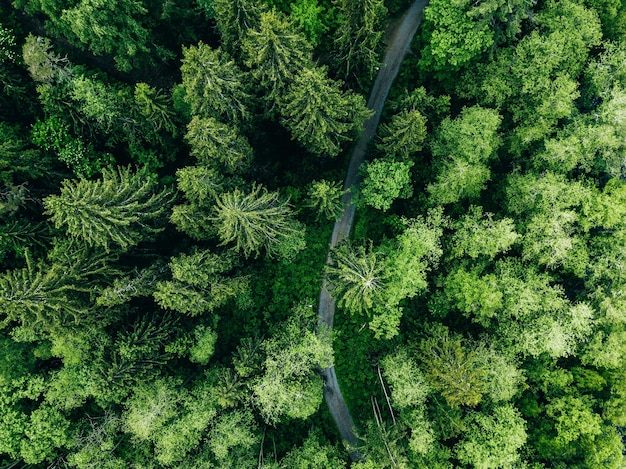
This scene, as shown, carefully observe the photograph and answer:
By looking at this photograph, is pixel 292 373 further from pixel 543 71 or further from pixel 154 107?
pixel 543 71

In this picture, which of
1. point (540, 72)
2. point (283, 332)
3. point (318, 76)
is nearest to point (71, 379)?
point (283, 332)

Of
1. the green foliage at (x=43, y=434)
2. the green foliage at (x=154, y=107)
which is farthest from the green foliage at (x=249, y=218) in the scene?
the green foliage at (x=43, y=434)

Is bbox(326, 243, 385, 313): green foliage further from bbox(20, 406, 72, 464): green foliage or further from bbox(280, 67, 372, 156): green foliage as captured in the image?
bbox(20, 406, 72, 464): green foliage

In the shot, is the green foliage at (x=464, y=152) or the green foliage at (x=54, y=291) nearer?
the green foliage at (x=54, y=291)

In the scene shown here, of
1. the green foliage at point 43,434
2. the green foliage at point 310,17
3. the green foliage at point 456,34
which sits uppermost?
the green foliage at point 456,34

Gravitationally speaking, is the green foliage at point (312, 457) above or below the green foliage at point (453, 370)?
below

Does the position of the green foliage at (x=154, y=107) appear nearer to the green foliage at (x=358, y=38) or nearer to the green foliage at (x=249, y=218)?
the green foliage at (x=249, y=218)

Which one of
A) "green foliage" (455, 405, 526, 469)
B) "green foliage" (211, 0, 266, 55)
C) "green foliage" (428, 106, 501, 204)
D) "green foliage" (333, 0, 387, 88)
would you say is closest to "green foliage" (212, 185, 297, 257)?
"green foliage" (211, 0, 266, 55)
